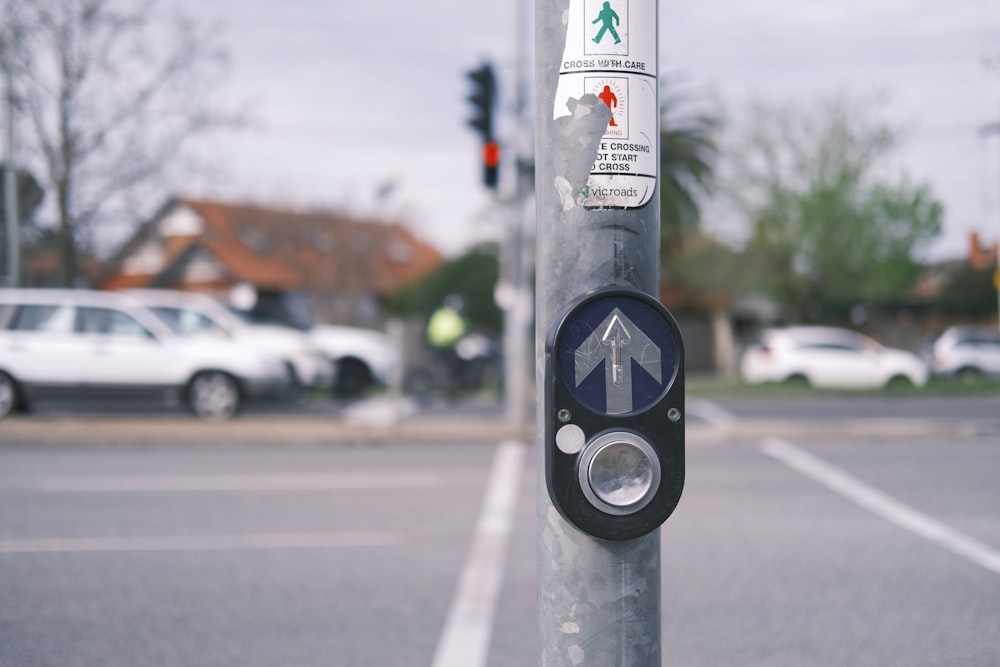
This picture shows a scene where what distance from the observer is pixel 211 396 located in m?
15.1

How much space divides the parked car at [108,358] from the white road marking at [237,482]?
4933 mm

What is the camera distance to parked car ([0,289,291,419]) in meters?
14.6

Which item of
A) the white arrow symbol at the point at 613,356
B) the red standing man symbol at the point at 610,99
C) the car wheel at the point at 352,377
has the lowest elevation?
the car wheel at the point at 352,377

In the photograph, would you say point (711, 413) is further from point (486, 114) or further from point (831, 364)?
point (831, 364)

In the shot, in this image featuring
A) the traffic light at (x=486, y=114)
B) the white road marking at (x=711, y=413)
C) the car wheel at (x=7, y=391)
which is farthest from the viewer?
the white road marking at (x=711, y=413)

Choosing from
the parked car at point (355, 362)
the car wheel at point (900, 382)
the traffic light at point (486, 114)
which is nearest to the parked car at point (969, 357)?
the car wheel at point (900, 382)

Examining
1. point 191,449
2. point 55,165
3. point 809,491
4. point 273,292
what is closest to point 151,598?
point 809,491

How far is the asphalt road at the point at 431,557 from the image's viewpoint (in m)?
4.80

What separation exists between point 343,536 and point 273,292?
4284 cm

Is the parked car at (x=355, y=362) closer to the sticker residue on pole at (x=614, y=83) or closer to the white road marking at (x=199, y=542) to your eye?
the white road marking at (x=199, y=542)

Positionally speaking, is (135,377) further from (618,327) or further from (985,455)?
(618,327)

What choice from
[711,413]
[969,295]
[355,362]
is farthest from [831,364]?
[969,295]

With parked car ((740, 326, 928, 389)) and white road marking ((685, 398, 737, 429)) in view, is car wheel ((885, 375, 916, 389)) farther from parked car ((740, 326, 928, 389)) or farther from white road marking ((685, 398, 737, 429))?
white road marking ((685, 398, 737, 429))

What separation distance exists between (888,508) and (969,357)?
2495cm
